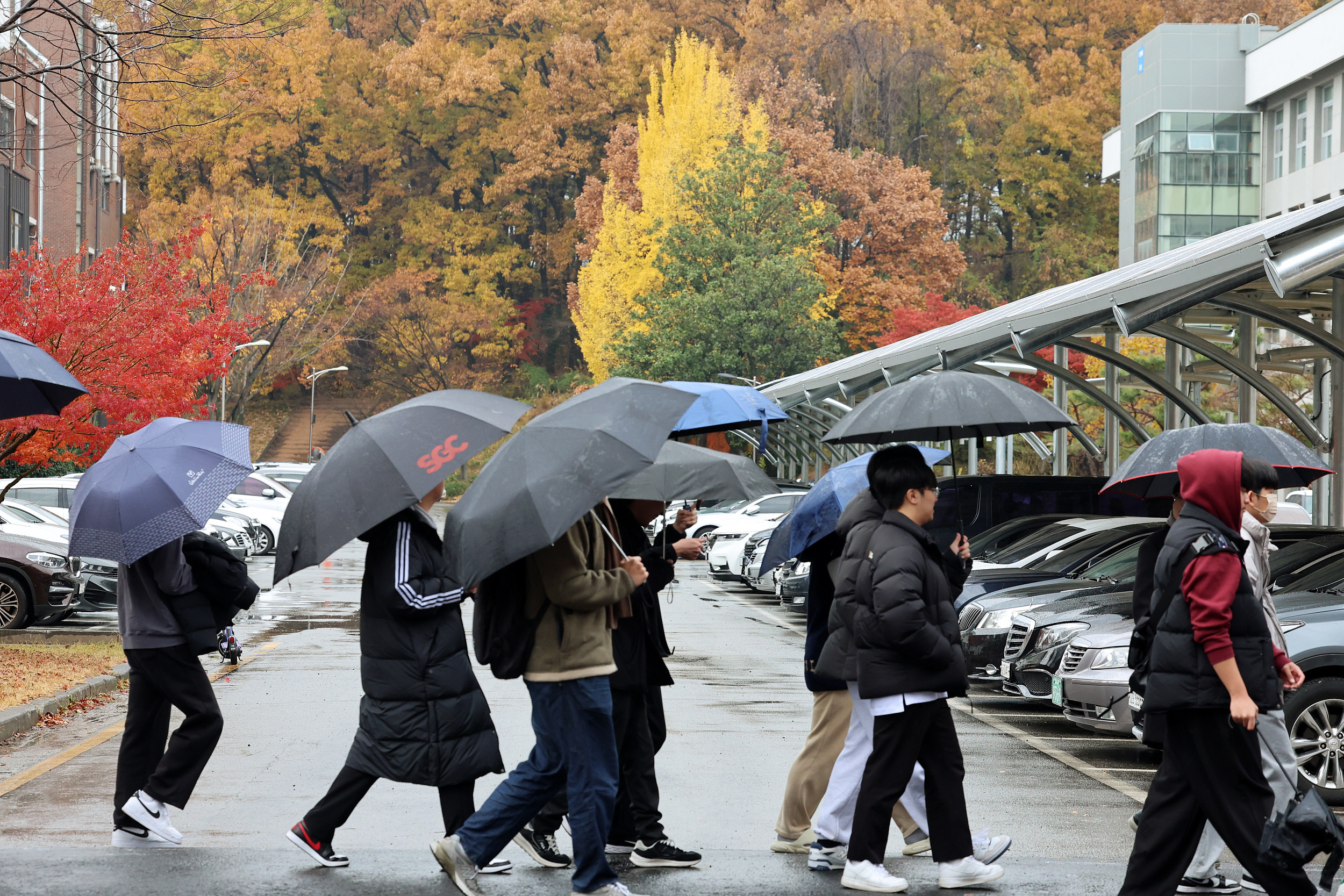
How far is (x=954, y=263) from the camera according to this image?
2140 inches

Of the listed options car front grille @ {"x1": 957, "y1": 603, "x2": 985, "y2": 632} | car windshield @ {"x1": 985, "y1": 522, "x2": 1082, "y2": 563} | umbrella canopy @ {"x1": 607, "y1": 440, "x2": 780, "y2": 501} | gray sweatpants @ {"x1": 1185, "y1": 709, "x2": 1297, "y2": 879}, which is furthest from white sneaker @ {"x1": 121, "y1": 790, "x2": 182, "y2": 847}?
car windshield @ {"x1": 985, "y1": 522, "x2": 1082, "y2": 563}

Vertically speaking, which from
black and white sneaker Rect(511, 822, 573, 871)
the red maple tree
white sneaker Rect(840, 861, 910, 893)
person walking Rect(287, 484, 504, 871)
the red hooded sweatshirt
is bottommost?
black and white sneaker Rect(511, 822, 573, 871)

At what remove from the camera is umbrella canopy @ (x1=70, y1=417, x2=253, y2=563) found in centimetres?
641

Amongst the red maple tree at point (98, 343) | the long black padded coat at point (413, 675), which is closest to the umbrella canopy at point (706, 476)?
the long black padded coat at point (413, 675)

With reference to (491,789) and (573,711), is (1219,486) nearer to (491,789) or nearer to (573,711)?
(573,711)

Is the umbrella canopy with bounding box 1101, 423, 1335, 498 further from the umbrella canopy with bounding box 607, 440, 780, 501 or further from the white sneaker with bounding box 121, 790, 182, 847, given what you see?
the white sneaker with bounding box 121, 790, 182, 847

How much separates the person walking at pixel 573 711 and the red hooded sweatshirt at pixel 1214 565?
1.93 metres

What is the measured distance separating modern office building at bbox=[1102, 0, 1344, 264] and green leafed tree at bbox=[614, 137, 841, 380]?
1270 cm

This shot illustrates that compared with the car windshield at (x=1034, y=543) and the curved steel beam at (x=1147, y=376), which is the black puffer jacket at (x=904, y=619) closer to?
the car windshield at (x=1034, y=543)

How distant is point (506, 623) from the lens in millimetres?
5508

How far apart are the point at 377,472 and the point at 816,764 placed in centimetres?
239

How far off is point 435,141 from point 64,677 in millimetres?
63111

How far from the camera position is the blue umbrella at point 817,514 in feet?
21.8

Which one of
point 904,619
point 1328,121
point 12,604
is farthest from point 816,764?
point 1328,121
